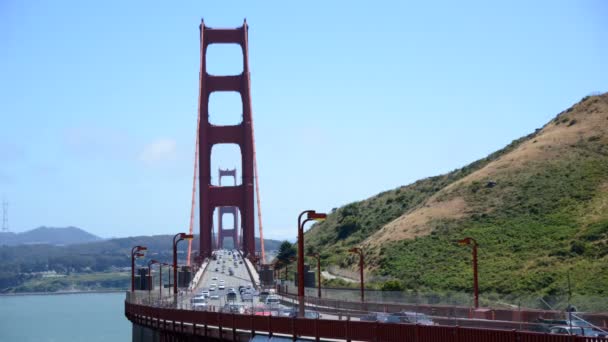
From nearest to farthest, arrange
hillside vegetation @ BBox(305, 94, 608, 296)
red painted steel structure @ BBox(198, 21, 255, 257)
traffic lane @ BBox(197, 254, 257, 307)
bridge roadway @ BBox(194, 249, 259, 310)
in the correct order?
hillside vegetation @ BBox(305, 94, 608, 296) → bridge roadway @ BBox(194, 249, 259, 310) → traffic lane @ BBox(197, 254, 257, 307) → red painted steel structure @ BBox(198, 21, 255, 257)

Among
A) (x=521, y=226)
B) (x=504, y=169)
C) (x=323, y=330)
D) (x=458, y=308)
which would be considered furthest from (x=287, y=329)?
(x=504, y=169)

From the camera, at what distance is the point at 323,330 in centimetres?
2869

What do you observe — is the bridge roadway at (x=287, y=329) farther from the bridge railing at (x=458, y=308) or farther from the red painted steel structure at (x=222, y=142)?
the red painted steel structure at (x=222, y=142)

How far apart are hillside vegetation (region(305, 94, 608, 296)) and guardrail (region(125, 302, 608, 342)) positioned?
83.8ft

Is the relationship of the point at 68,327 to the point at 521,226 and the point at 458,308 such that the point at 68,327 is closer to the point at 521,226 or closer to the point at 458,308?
the point at 521,226

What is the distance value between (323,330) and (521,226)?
51146 mm

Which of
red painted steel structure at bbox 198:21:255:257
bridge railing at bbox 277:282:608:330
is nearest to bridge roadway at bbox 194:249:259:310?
red painted steel structure at bbox 198:21:255:257

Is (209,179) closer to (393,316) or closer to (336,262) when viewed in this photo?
(336,262)

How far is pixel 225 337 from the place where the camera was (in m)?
35.3

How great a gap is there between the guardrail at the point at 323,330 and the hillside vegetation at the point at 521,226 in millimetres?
25544

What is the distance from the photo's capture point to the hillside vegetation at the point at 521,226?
2513 inches

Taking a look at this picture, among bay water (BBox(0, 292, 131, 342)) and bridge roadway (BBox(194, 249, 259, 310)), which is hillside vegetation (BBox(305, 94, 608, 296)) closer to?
bridge roadway (BBox(194, 249, 259, 310))

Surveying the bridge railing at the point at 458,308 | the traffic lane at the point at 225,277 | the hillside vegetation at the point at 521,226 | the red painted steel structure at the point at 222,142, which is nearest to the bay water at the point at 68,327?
the traffic lane at the point at 225,277

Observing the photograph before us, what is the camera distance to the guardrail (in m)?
22.8
